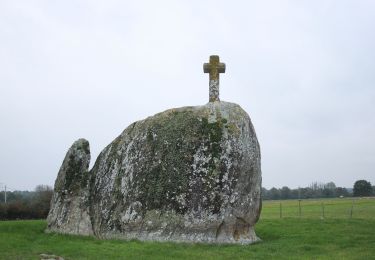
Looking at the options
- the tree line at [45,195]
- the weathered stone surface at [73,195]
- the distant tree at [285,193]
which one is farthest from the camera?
the distant tree at [285,193]

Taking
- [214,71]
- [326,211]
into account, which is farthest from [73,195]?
[326,211]

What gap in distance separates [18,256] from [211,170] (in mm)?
7212

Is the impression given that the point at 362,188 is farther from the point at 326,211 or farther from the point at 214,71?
the point at 214,71

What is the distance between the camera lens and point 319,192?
107 metres

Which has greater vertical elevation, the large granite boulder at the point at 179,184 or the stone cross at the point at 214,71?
the stone cross at the point at 214,71

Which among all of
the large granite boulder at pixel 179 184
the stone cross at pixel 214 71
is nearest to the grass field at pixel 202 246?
the large granite boulder at pixel 179 184

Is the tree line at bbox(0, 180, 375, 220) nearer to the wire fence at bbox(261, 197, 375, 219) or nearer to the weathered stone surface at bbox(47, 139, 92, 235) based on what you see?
the weathered stone surface at bbox(47, 139, 92, 235)

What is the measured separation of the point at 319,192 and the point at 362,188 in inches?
564

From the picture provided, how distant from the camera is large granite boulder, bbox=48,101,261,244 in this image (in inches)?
706

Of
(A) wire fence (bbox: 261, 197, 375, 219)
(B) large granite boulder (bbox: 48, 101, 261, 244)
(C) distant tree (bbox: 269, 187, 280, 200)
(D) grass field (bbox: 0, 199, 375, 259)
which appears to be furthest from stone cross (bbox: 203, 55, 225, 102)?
(C) distant tree (bbox: 269, 187, 280, 200)

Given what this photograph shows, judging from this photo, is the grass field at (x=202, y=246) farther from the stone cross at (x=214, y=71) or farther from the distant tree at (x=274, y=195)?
the distant tree at (x=274, y=195)

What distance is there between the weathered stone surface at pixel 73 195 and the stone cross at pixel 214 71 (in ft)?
20.1

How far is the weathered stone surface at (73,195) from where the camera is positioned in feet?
66.3

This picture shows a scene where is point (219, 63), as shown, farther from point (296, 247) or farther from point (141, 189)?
point (296, 247)
